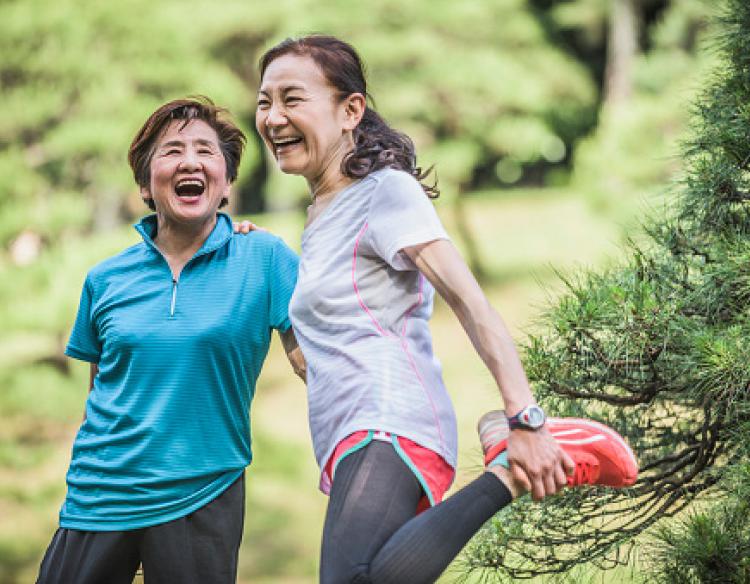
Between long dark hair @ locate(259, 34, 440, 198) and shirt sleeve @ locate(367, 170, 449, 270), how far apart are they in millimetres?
53

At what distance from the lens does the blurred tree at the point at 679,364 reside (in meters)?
1.33

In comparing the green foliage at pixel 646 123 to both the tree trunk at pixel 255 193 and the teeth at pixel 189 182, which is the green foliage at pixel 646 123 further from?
the teeth at pixel 189 182

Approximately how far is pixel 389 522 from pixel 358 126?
1.50 ft

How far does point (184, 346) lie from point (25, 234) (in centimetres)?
403

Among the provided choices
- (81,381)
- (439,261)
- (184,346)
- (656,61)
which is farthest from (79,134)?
(439,261)

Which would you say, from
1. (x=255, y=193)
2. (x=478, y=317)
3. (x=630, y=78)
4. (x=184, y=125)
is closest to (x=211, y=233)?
(x=184, y=125)

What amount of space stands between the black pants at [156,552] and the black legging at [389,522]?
291mm

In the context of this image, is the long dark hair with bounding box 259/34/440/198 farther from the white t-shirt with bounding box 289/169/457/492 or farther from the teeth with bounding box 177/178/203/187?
the teeth with bounding box 177/178/203/187

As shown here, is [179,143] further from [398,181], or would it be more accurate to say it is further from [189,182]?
[398,181]

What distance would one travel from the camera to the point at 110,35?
17.0ft

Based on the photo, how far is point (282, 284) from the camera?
1.37 m

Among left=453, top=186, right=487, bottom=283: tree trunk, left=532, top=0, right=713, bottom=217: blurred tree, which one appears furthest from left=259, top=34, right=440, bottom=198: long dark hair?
left=453, top=186, right=487, bottom=283: tree trunk

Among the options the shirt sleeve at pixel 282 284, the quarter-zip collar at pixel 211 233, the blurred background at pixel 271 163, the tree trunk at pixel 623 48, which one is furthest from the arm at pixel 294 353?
the tree trunk at pixel 623 48

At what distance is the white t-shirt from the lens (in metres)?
1.07
